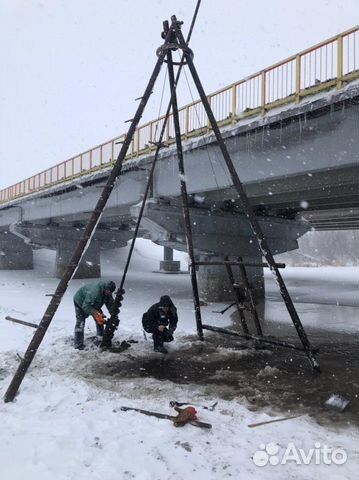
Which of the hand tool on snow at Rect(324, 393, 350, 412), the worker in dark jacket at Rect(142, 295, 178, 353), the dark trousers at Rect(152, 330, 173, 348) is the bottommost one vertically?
the hand tool on snow at Rect(324, 393, 350, 412)

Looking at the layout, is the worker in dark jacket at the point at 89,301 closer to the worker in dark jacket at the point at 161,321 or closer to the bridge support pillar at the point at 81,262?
the worker in dark jacket at the point at 161,321

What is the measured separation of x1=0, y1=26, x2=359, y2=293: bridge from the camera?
8828 mm

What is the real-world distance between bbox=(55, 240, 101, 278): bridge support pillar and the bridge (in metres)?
3.07

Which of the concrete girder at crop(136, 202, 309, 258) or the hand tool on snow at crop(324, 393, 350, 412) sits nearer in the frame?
the hand tool on snow at crop(324, 393, 350, 412)

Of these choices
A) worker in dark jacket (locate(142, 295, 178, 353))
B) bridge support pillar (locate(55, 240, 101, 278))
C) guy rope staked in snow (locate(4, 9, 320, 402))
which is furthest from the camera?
bridge support pillar (locate(55, 240, 101, 278))

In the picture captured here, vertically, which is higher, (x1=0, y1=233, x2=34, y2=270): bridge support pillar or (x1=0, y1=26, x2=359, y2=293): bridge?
(x1=0, y1=26, x2=359, y2=293): bridge

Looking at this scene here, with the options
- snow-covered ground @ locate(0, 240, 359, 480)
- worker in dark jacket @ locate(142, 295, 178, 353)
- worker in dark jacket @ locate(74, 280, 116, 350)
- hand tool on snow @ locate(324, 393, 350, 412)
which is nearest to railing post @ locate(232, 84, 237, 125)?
worker in dark jacket @ locate(142, 295, 178, 353)

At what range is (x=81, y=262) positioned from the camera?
27.0 metres

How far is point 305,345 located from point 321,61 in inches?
249

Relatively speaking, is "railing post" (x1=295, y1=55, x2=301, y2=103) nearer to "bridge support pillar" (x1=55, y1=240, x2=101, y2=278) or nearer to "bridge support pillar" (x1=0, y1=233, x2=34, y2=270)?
"bridge support pillar" (x1=55, y1=240, x2=101, y2=278)

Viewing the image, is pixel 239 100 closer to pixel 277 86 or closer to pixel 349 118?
pixel 277 86

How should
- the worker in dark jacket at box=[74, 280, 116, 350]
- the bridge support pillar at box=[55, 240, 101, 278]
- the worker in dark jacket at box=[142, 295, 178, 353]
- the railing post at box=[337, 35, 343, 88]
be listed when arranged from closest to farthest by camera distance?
the worker in dark jacket at box=[74, 280, 116, 350]
the worker in dark jacket at box=[142, 295, 178, 353]
the railing post at box=[337, 35, 343, 88]
the bridge support pillar at box=[55, 240, 101, 278]

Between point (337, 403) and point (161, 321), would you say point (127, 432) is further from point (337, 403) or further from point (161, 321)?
point (161, 321)

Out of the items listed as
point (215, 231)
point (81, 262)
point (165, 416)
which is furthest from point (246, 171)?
point (81, 262)
